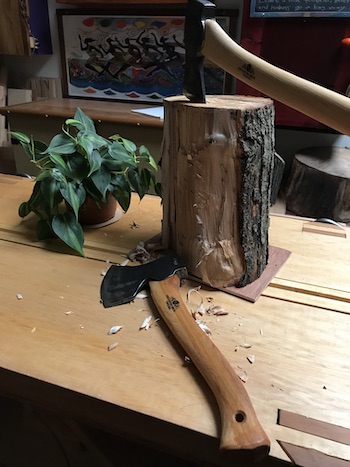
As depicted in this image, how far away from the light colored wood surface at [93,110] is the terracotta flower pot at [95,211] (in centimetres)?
76

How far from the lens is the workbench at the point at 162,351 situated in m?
0.52

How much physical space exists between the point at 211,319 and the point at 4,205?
689 mm

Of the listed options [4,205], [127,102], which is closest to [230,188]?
[4,205]

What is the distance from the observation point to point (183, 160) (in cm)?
74

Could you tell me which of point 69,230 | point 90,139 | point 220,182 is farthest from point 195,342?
point 90,139

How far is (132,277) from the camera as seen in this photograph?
0.76 metres

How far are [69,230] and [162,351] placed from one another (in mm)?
363

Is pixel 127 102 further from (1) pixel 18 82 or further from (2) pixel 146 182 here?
(2) pixel 146 182

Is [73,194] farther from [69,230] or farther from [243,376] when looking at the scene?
[243,376]

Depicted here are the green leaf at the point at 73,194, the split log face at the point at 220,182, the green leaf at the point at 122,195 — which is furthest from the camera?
the green leaf at the point at 122,195

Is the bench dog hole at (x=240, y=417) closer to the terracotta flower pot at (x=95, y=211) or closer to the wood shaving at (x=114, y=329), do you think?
the wood shaving at (x=114, y=329)

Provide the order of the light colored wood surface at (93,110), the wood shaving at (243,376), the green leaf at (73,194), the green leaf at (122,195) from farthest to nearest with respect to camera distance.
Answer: the light colored wood surface at (93,110) → the green leaf at (122,195) → the green leaf at (73,194) → the wood shaving at (243,376)

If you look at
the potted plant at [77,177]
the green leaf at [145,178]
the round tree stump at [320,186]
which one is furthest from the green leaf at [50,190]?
the round tree stump at [320,186]

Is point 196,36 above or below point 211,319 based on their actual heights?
above
